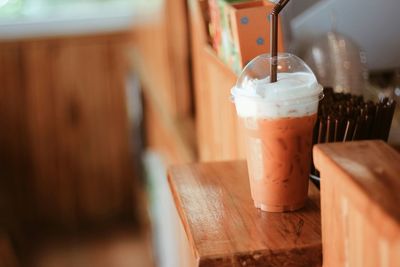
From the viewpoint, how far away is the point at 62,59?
5742 millimetres

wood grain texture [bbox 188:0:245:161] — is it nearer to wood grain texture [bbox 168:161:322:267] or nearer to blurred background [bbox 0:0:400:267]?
wood grain texture [bbox 168:161:322:267]

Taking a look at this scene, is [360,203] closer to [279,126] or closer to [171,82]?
[279,126]

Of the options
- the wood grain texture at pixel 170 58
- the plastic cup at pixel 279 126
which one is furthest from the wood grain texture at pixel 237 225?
the wood grain texture at pixel 170 58

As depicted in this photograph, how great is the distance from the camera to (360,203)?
87cm

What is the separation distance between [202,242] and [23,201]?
510cm

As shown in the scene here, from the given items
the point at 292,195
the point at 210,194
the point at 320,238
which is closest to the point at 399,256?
the point at 320,238

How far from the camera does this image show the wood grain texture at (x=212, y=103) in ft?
6.82

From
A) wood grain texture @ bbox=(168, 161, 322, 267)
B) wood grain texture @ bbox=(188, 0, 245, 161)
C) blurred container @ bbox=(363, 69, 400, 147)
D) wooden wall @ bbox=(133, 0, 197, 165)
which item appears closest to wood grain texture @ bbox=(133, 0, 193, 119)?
wooden wall @ bbox=(133, 0, 197, 165)

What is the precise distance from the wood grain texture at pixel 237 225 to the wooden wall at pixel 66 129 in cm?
444

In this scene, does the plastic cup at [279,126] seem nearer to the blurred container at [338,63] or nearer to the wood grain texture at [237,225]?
the wood grain texture at [237,225]

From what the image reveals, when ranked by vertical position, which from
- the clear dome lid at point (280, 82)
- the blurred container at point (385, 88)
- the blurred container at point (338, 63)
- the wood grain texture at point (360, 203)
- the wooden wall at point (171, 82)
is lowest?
the wooden wall at point (171, 82)

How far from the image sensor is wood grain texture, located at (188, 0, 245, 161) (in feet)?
6.82

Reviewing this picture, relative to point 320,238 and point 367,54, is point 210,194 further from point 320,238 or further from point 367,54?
point 367,54

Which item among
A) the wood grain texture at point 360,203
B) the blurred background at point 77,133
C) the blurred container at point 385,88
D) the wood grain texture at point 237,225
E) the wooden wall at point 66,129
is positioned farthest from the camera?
the wooden wall at point 66,129
